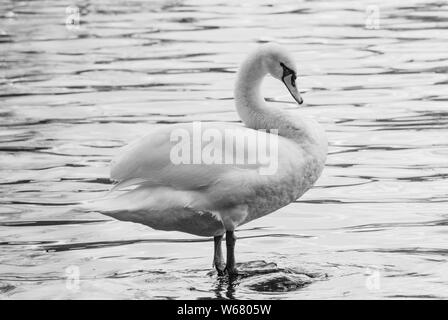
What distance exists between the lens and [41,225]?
938 cm

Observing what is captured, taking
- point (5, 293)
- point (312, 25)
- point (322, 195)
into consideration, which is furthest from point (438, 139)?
point (312, 25)

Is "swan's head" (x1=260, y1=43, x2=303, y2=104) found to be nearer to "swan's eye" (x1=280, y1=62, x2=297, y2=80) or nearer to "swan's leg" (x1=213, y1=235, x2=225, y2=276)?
"swan's eye" (x1=280, y1=62, x2=297, y2=80)

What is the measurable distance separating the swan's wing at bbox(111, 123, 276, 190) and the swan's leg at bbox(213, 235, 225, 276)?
1.93ft

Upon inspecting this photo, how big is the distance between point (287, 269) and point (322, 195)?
198cm

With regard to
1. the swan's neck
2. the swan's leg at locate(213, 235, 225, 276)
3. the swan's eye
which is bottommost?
the swan's leg at locate(213, 235, 225, 276)

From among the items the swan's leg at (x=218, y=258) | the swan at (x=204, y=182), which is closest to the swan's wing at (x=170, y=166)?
the swan at (x=204, y=182)

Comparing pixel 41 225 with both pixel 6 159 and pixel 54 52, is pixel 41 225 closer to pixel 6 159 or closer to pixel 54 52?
pixel 6 159

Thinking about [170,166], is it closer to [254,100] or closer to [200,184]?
[200,184]

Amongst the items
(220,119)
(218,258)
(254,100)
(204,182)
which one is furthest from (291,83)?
(220,119)

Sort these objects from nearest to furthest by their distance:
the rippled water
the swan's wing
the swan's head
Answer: the swan's wing → the rippled water → the swan's head

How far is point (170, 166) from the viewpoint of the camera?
7715 mm

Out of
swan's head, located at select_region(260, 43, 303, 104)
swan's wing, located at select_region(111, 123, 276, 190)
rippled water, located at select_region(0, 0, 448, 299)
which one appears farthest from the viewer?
swan's head, located at select_region(260, 43, 303, 104)

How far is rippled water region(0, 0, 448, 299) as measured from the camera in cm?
812

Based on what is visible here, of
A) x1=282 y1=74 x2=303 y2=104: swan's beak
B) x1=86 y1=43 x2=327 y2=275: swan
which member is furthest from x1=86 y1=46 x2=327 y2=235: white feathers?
x1=282 y1=74 x2=303 y2=104: swan's beak
